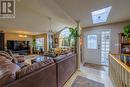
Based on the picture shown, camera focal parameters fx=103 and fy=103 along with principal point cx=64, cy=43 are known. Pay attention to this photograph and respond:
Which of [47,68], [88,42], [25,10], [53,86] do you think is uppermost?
[25,10]

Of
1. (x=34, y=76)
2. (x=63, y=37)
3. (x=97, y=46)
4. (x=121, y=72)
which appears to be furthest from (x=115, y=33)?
(x=63, y=37)

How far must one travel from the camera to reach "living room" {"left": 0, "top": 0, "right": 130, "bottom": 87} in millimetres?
2227

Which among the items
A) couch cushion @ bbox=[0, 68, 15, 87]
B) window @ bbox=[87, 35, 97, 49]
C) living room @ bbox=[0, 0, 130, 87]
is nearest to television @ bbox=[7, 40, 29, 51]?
living room @ bbox=[0, 0, 130, 87]

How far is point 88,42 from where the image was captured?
22.8ft

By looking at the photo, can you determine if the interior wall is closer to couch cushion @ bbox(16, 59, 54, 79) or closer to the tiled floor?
the tiled floor

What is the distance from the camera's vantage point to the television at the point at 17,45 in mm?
9494

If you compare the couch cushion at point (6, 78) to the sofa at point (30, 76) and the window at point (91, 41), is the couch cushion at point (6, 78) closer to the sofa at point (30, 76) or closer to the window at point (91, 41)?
the sofa at point (30, 76)

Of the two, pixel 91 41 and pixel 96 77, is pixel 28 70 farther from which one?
pixel 91 41

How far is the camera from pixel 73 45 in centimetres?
704

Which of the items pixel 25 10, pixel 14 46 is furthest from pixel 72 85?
pixel 14 46

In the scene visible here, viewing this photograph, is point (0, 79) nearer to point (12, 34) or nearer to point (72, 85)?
point (72, 85)

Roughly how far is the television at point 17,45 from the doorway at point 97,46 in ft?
22.1

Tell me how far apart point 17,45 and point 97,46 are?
7667mm

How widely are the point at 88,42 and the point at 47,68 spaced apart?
5.09 meters
